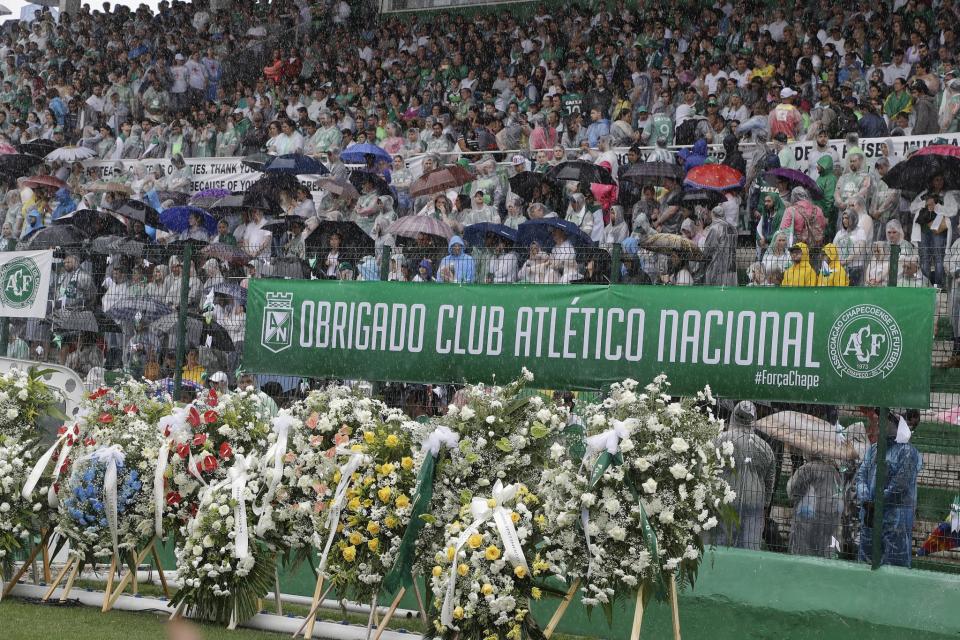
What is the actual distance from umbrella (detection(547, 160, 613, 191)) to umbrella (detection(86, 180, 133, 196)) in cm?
891

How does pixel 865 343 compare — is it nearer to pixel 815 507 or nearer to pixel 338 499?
pixel 815 507

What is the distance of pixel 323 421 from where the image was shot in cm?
782

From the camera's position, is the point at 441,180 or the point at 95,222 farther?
the point at 95,222

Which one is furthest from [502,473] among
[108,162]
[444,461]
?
[108,162]

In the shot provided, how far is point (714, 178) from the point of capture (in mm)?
15453

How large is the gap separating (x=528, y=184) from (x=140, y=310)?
287 inches

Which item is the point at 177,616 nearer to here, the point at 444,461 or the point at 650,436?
the point at 444,461

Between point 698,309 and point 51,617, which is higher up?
point 698,309

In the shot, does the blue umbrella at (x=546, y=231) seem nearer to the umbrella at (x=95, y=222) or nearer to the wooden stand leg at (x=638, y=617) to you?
the umbrella at (x=95, y=222)

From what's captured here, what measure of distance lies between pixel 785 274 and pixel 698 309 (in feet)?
4.10

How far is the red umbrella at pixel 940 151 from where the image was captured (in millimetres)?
13930

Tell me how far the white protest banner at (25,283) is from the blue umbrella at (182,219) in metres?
6.93

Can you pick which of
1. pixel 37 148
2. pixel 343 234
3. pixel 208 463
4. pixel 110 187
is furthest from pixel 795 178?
pixel 37 148

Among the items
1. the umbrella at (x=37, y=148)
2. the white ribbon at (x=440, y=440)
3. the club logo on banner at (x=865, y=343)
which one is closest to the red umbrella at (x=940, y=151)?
the club logo on banner at (x=865, y=343)
